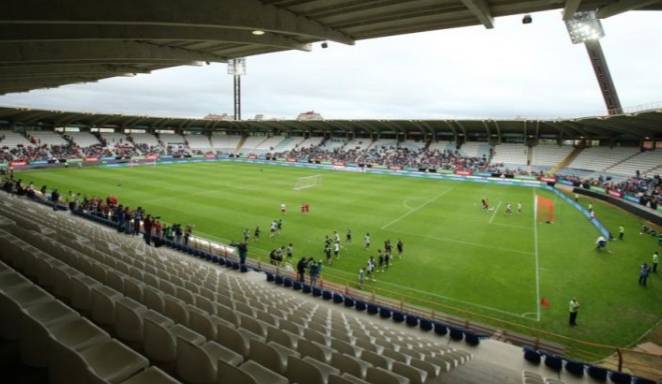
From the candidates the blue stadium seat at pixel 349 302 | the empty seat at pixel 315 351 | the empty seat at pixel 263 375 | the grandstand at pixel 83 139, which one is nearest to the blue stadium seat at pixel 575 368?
the blue stadium seat at pixel 349 302

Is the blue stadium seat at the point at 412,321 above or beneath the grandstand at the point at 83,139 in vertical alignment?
beneath

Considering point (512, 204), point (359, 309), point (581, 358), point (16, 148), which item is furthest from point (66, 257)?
point (16, 148)

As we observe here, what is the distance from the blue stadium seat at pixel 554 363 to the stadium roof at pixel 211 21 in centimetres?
910

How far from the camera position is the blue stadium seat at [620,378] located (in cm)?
938

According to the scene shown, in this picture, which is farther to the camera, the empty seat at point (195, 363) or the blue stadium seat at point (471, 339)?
the blue stadium seat at point (471, 339)

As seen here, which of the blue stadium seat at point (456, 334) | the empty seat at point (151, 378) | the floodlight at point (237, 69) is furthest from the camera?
the floodlight at point (237, 69)

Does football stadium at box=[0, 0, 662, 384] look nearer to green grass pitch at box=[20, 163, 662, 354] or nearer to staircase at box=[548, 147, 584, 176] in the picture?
green grass pitch at box=[20, 163, 662, 354]

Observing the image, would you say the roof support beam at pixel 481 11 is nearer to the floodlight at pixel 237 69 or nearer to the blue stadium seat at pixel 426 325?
the blue stadium seat at pixel 426 325

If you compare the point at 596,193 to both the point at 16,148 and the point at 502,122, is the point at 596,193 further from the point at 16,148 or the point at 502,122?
the point at 16,148

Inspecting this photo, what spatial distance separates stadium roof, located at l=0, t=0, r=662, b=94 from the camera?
19.5 feet

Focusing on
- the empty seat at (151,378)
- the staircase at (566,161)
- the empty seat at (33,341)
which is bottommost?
the empty seat at (151,378)

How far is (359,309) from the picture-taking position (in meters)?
14.2

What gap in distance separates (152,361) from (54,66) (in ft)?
43.4

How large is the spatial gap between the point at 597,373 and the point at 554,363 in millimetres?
998
